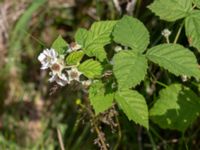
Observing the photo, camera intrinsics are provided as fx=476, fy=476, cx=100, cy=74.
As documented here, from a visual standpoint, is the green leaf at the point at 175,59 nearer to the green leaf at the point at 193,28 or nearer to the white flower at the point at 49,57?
the green leaf at the point at 193,28

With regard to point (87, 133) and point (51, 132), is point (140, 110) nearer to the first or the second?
point (87, 133)

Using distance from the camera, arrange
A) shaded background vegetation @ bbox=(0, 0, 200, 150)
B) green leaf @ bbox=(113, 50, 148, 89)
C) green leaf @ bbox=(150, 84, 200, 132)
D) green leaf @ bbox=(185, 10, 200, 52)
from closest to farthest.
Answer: green leaf @ bbox=(113, 50, 148, 89)
green leaf @ bbox=(185, 10, 200, 52)
green leaf @ bbox=(150, 84, 200, 132)
shaded background vegetation @ bbox=(0, 0, 200, 150)

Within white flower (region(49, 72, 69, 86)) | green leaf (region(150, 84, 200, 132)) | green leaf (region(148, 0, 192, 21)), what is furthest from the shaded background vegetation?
A: white flower (region(49, 72, 69, 86))

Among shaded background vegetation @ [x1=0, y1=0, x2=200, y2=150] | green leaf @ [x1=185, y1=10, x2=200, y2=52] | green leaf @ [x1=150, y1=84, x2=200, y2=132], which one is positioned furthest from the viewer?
shaded background vegetation @ [x1=0, y1=0, x2=200, y2=150]

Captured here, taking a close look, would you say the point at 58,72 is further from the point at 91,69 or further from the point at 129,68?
the point at 129,68

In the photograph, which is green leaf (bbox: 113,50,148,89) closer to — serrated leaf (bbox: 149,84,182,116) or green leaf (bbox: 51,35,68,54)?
green leaf (bbox: 51,35,68,54)

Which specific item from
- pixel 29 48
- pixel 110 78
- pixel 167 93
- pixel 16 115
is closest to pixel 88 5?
pixel 29 48

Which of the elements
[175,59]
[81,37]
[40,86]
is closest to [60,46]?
[81,37]
